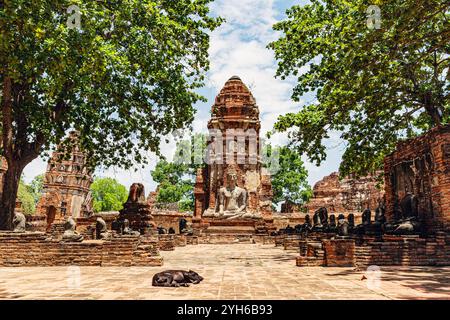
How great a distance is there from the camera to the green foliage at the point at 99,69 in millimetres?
8890

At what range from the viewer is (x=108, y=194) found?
5672 centimetres

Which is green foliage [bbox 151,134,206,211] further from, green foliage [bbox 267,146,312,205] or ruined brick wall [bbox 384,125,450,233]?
ruined brick wall [bbox 384,125,450,233]

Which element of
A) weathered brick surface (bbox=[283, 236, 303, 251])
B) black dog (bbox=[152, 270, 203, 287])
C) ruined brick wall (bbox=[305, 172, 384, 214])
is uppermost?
ruined brick wall (bbox=[305, 172, 384, 214])

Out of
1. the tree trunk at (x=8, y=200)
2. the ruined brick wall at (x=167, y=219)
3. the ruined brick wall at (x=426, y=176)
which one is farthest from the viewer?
the ruined brick wall at (x=167, y=219)

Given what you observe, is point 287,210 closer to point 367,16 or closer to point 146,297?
point 367,16

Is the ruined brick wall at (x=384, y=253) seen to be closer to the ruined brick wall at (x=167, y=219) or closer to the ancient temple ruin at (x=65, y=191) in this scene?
the ruined brick wall at (x=167, y=219)

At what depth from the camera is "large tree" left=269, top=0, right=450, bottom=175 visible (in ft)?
30.9

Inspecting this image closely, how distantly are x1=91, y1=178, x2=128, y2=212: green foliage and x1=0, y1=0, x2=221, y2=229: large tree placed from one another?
1728 inches

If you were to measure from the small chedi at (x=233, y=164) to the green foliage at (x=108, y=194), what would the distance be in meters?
33.3

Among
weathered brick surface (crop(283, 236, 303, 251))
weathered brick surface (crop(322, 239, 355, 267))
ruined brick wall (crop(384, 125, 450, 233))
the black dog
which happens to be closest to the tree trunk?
the black dog

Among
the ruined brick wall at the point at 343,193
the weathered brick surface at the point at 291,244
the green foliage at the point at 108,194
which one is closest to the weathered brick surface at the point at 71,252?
the weathered brick surface at the point at 291,244

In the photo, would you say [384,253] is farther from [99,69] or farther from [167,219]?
[167,219]
